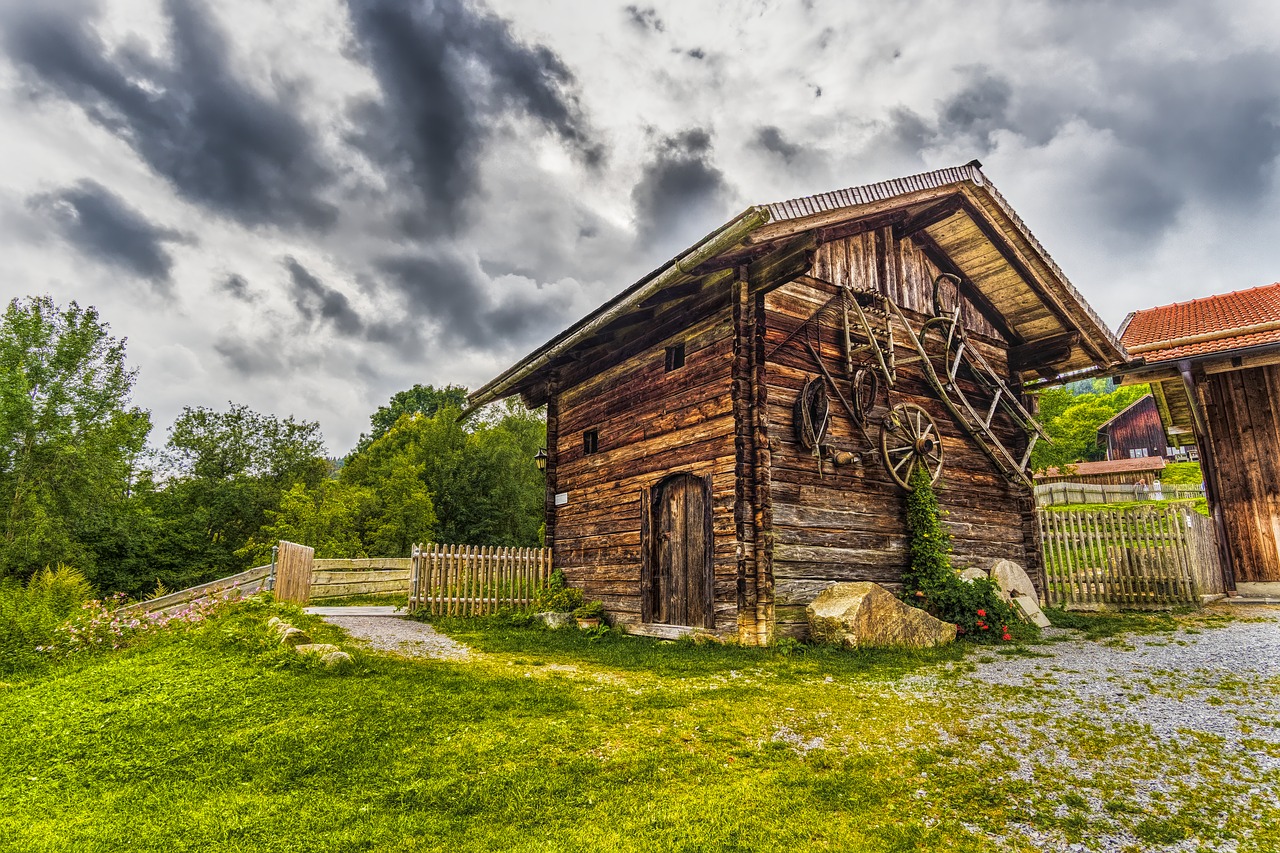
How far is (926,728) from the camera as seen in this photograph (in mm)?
4828

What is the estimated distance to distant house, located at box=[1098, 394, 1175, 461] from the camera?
46656 mm

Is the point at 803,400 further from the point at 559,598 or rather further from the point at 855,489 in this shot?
the point at 559,598

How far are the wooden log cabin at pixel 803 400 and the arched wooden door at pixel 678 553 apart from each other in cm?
3

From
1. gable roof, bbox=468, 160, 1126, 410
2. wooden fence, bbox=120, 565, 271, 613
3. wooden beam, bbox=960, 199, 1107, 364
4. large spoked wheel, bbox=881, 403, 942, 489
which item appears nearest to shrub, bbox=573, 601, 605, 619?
gable roof, bbox=468, 160, 1126, 410

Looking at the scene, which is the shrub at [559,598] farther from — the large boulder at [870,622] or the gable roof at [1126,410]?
the gable roof at [1126,410]

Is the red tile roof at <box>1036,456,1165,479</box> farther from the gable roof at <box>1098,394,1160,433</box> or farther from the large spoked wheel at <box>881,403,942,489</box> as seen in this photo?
the large spoked wheel at <box>881,403,942,489</box>

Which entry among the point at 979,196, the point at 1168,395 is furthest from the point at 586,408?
the point at 1168,395

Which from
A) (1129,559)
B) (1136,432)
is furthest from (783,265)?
(1136,432)

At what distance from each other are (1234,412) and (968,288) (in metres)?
5.47

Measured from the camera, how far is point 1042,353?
523 inches

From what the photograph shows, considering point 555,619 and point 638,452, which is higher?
point 638,452

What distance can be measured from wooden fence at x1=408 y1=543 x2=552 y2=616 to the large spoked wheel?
22.0 ft

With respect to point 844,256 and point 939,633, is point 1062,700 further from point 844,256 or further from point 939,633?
point 844,256

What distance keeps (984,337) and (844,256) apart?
419 centimetres
